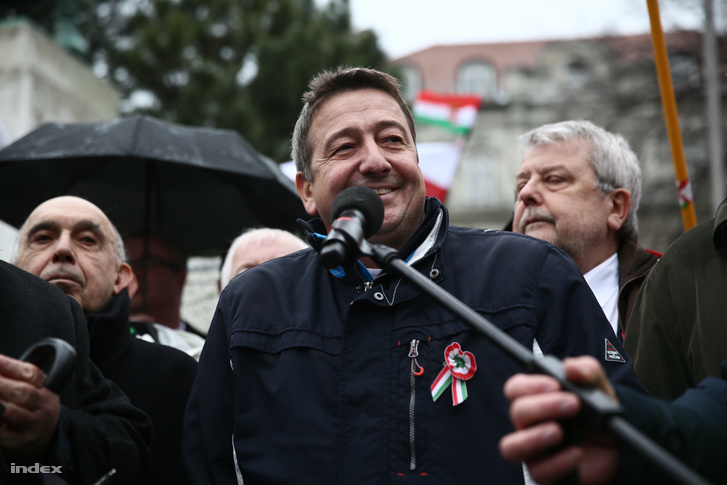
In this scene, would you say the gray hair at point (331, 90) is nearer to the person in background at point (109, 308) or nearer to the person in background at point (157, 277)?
the person in background at point (109, 308)

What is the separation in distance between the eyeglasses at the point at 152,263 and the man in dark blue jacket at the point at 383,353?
236 cm

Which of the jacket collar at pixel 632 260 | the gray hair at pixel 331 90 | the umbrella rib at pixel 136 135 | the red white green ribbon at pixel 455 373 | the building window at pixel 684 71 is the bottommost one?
the red white green ribbon at pixel 455 373

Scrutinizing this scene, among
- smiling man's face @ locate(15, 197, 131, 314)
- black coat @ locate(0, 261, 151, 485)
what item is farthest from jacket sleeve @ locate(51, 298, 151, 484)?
smiling man's face @ locate(15, 197, 131, 314)

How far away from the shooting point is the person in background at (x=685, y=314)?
8.32ft

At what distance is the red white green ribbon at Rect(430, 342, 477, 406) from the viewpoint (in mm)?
2271

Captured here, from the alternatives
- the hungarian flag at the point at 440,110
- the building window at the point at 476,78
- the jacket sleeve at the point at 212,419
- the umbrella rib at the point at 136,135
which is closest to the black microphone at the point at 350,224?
the jacket sleeve at the point at 212,419

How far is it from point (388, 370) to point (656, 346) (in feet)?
3.25

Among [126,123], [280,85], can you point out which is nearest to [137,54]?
[280,85]

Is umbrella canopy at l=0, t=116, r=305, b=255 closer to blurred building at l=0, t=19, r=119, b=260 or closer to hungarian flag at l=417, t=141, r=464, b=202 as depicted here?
hungarian flag at l=417, t=141, r=464, b=202

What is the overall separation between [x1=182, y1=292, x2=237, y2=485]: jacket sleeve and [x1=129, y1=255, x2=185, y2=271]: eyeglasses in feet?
7.96

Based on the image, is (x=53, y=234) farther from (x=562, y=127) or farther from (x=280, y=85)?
(x=280, y=85)

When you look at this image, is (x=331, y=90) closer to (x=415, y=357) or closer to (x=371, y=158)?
(x=371, y=158)

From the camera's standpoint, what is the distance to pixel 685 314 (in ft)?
8.73

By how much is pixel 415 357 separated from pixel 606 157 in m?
2.06
